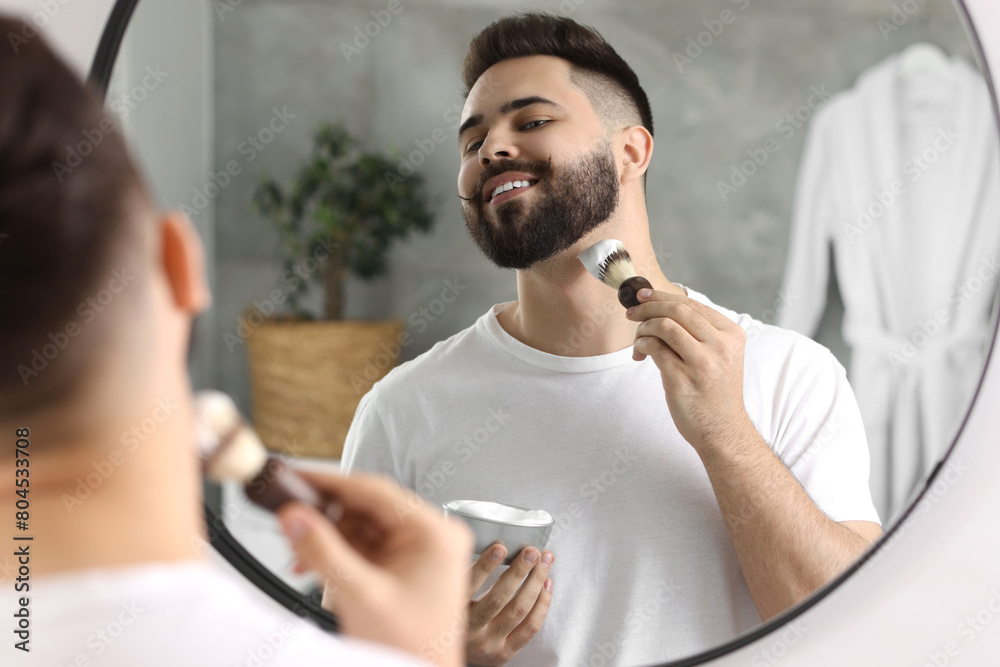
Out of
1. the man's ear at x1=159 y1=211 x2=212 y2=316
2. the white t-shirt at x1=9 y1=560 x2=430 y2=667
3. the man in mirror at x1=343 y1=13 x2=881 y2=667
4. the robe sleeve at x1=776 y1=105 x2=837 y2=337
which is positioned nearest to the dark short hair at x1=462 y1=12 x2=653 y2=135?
the man in mirror at x1=343 y1=13 x2=881 y2=667

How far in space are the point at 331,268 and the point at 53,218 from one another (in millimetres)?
188

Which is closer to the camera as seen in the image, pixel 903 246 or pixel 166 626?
pixel 166 626

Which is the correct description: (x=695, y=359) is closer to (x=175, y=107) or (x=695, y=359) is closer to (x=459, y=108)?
(x=459, y=108)

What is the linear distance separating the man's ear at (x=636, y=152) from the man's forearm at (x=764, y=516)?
182 mm

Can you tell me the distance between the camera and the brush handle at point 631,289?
47cm

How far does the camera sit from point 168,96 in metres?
0.50

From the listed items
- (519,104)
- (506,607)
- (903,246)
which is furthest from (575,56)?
(506,607)

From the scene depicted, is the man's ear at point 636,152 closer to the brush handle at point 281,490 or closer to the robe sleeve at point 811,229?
the robe sleeve at point 811,229

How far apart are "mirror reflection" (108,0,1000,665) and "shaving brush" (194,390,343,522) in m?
0.02

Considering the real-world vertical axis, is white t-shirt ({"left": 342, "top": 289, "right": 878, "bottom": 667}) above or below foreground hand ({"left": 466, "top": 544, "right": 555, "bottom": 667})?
above

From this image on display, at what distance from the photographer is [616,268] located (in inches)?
18.7

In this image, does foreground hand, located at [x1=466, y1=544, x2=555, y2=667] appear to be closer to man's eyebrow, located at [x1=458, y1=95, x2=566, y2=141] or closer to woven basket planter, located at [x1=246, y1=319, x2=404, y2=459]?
woven basket planter, located at [x1=246, y1=319, x2=404, y2=459]

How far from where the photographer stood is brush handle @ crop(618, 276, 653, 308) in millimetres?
468

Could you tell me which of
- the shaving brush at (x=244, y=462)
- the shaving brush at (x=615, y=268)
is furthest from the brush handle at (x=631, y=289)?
the shaving brush at (x=244, y=462)
